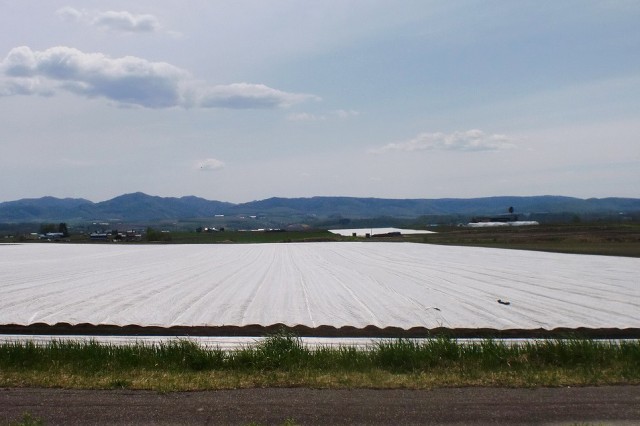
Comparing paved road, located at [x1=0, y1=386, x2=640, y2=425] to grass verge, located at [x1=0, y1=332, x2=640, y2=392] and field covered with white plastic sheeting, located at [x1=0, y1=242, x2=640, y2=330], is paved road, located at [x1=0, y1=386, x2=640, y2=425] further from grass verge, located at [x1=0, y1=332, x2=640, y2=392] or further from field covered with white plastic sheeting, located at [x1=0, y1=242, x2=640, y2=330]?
field covered with white plastic sheeting, located at [x1=0, y1=242, x2=640, y2=330]

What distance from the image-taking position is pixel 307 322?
435 inches

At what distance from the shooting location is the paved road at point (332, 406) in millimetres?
5398

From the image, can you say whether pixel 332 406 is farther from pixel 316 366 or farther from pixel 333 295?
pixel 333 295

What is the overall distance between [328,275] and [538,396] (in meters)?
13.5

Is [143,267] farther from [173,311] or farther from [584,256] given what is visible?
[584,256]

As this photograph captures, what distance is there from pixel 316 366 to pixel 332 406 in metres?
1.46

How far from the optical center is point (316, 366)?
23.8 feet

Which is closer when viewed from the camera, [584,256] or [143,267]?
[143,267]

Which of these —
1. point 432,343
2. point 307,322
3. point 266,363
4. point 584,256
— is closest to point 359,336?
point 307,322

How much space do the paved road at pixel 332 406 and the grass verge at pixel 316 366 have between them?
0.89 ft

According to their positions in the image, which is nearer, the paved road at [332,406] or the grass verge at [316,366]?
the paved road at [332,406]

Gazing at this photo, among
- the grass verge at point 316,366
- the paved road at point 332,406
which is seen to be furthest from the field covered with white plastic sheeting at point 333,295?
the paved road at point 332,406

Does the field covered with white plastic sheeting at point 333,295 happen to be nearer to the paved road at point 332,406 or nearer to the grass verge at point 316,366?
the grass verge at point 316,366

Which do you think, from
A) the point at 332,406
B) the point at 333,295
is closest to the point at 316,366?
the point at 332,406
